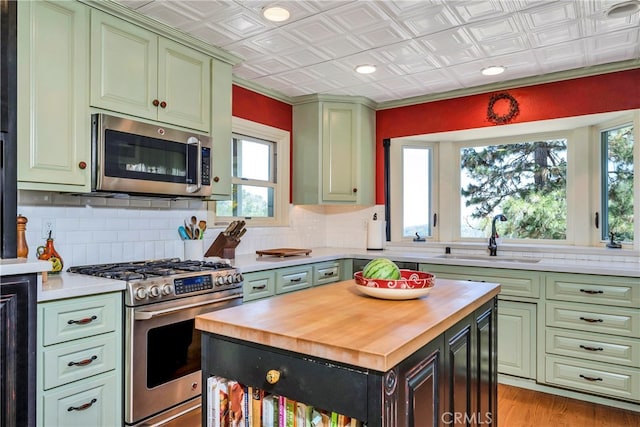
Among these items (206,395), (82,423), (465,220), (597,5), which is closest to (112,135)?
(82,423)

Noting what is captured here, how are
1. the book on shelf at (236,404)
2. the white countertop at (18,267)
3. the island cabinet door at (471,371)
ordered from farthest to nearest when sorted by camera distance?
the white countertop at (18,267)
the island cabinet door at (471,371)
the book on shelf at (236,404)

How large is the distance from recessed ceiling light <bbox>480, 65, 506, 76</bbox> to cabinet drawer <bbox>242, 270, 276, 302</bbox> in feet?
7.39

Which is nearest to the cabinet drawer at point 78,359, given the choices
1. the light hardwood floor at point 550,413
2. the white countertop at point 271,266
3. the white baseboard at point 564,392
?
the white countertop at point 271,266

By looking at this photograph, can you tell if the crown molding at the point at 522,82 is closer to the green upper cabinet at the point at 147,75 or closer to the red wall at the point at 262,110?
the red wall at the point at 262,110

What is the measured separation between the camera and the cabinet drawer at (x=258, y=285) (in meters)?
2.79

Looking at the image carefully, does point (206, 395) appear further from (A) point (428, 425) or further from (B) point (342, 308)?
(A) point (428, 425)

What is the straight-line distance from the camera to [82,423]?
1921 millimetres

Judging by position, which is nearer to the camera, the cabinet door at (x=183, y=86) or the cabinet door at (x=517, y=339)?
the cabinet door at (x=183, y=86)

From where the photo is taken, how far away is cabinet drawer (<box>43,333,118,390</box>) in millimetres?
1787

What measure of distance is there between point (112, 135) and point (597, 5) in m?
Answer: 2.71

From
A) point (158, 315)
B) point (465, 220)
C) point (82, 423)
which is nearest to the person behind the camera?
point (82, 423)

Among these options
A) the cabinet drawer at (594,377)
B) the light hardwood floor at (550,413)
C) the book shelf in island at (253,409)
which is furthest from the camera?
the cabinet drawer at (594,377)

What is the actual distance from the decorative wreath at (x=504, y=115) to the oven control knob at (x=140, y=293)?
308 cm

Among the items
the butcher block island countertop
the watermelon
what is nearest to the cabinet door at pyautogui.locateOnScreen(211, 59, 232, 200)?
the butcher block island countertop
